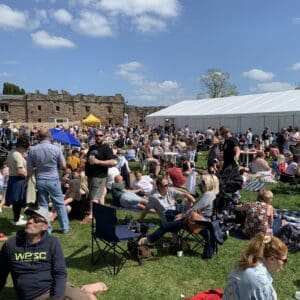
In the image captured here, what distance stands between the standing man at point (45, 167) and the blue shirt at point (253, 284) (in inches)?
156

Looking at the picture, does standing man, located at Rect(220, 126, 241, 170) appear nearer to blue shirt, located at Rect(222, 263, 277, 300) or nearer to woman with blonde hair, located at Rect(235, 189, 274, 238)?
woman with blonde hair, located at Rect(235, 189, 274, 238)

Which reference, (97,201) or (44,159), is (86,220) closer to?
(97,201)

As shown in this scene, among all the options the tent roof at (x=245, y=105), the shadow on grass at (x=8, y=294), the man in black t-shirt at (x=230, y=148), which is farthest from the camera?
the tent roof at (x=245, y=105)

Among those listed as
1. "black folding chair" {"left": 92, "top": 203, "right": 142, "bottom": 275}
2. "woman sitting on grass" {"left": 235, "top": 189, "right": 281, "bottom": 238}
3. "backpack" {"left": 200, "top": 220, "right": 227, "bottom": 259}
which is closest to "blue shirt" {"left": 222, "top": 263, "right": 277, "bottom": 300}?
"black folding chair" {"left": 92, "top": 203, "right": 142, "bottom": 275}

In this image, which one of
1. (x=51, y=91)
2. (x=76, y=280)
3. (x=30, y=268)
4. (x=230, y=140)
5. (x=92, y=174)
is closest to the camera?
(x=30, y=268)

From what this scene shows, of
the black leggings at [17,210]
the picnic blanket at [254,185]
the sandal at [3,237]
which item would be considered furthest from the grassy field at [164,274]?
the picnic blanket at [254,185]

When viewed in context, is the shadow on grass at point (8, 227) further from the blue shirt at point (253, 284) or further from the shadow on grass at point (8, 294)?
the blue shirt at point (253, 284)

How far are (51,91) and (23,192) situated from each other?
53072mm

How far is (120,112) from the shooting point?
197ft

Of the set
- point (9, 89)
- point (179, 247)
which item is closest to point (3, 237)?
point (179, 247)

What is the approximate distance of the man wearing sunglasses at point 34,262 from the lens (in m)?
3.40

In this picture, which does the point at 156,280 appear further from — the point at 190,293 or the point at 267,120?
the point at 267,120

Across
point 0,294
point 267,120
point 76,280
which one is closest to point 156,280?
point 76,280

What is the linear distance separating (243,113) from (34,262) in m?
23.1
